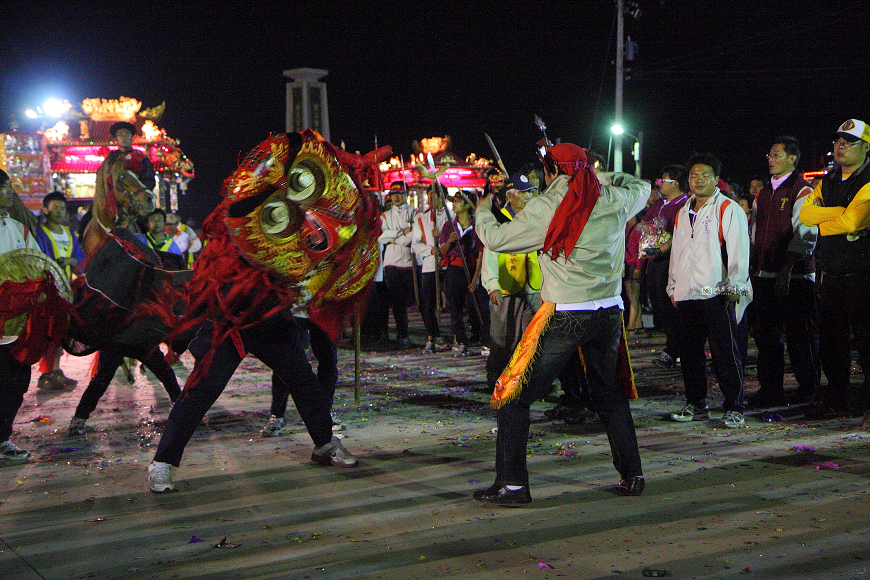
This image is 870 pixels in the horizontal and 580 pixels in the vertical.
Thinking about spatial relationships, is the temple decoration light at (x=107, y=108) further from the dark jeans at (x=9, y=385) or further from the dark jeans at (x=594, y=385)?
the dark jeans at (x=594, y=385)

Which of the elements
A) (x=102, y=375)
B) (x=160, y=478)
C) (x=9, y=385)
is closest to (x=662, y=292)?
(x=102, y=375)

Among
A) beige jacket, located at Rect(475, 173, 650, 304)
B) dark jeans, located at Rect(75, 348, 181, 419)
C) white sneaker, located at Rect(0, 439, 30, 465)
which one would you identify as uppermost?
beige jacket, located at Rect(475, 173, 650, 304)

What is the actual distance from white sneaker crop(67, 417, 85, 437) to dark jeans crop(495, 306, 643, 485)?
3.58m

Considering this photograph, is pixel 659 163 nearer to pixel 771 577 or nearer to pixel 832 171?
pixel 832 171

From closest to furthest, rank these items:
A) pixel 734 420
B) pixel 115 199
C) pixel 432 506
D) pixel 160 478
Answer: pixel 432 506, pixel 160 478, pixel 734 420, pixel 115 199

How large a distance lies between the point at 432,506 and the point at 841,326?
368 cm

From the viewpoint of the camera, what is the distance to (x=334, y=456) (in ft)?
15.9

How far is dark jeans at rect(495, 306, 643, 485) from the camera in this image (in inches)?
157

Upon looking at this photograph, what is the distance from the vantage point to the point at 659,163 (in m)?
35.0

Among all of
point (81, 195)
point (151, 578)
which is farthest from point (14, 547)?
point (81, 195)

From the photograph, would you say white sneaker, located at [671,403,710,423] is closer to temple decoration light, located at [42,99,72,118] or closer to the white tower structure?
the white tower structure

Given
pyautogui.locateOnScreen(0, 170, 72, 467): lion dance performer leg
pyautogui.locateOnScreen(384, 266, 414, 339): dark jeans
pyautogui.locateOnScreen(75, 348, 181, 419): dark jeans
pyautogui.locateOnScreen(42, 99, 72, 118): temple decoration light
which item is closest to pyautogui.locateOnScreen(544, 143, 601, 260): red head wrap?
pyautogui.locateOnScreen(75, 348, 181, 419): dark jeans

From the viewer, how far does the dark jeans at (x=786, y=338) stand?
21.4ft

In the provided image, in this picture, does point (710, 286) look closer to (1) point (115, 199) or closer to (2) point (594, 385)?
(2) point (594, 385)
